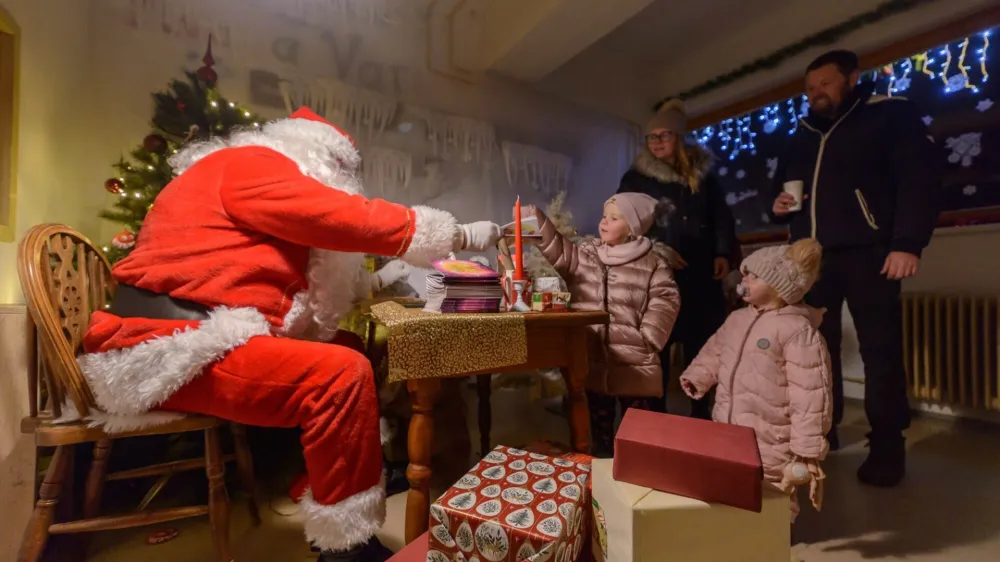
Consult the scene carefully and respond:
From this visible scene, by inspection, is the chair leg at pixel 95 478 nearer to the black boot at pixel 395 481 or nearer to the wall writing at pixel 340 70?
the black boot at pixel 395 481

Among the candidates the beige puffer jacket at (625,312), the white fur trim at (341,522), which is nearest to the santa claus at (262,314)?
the white fur trim at (341,522)

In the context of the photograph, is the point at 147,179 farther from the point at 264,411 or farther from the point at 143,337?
the point at 264,411

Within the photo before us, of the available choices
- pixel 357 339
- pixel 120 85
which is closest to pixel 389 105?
pixel 120 85

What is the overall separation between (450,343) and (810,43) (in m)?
2.60

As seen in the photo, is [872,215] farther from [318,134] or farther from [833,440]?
[318,134]

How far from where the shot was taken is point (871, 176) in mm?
1657

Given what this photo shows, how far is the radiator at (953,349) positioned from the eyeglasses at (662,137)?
5.02 ft

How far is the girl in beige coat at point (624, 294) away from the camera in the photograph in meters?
1.64

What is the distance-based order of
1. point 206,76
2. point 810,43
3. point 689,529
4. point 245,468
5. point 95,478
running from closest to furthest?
point 689,529, point 95,478, point 245,468, point 206,76, point 810,43

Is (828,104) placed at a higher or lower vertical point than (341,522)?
higher

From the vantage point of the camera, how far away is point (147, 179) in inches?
64.2

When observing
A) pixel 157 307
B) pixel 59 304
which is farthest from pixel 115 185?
pixel 157 307

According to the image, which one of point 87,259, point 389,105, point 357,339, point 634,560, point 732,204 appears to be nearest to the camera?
point 634,560

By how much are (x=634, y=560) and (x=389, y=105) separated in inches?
96.9
